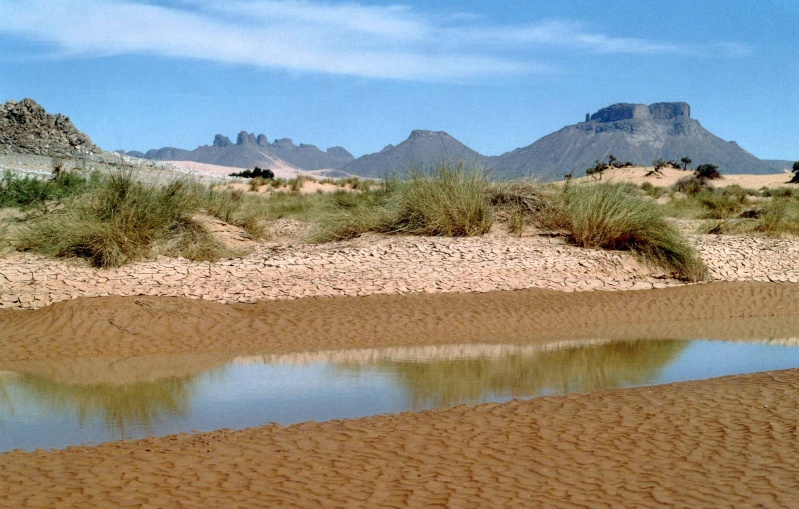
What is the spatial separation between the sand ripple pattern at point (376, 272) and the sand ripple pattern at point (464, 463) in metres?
5.73

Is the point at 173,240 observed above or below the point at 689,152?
below

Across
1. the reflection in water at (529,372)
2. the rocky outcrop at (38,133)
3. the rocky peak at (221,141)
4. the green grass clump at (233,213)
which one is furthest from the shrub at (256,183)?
the rocky peak at (221,141)

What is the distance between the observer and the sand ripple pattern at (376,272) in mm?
11812

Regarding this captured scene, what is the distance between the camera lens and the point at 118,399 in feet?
26.2

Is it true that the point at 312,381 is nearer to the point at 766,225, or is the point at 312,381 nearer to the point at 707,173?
the point at 766,225

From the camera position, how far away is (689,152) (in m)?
116

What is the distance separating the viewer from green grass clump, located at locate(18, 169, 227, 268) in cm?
1280

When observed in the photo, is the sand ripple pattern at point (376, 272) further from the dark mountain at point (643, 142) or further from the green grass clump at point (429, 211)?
the dark mountain at point (643, 142)

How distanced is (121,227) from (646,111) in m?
140

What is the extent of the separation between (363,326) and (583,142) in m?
107

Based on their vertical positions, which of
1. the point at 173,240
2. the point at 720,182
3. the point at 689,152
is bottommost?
the point at 173,240

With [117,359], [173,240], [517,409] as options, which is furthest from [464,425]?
[173,240]

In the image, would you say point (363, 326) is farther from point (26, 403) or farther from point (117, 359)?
point (26, 403)

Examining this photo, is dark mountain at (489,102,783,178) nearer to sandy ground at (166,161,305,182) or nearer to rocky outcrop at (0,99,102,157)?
sandy ground at (166,161,305,182)
